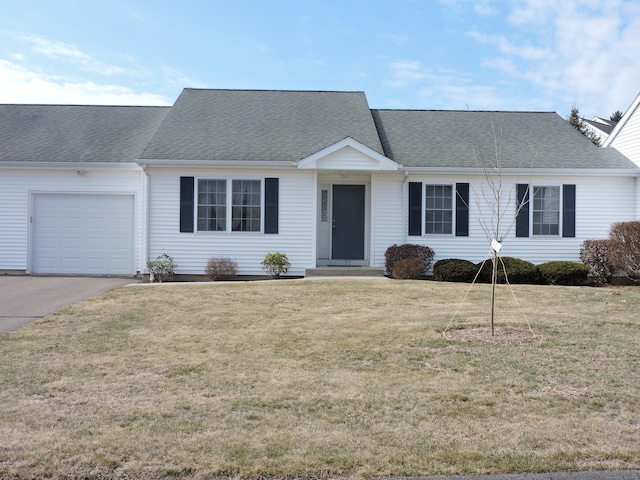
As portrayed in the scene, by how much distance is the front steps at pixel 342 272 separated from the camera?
50.0ft

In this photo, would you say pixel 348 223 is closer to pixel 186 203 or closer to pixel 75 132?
pixel 186 203

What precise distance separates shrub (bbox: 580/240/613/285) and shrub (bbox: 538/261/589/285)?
0.55 metres

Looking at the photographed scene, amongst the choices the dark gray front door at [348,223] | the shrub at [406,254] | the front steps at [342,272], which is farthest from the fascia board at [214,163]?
the shrub at [406,254]

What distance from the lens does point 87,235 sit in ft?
53.3

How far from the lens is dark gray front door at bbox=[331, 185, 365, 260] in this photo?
54.3 ft

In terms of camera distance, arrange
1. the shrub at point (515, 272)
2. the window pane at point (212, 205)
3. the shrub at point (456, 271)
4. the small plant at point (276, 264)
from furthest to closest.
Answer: the window pane at point (212, 205) < the small plant at point (276, 264) < the shrub at point (515, 272) < the shrub at point (456, 271)

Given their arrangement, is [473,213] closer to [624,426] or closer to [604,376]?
[604,376]

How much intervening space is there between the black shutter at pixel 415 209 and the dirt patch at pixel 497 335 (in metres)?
7.43

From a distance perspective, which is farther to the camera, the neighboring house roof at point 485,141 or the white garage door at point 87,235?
the white garage door at point 87,235

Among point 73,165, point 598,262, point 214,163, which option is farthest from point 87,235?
point 598,262

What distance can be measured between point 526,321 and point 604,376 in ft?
9.06

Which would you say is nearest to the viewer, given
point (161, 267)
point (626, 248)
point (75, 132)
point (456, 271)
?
point (626, 248)

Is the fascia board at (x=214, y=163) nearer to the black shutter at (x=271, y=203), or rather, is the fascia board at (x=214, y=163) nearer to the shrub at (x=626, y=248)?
the black shutter at (x=271, y=203)

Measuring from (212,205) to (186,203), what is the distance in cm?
69
